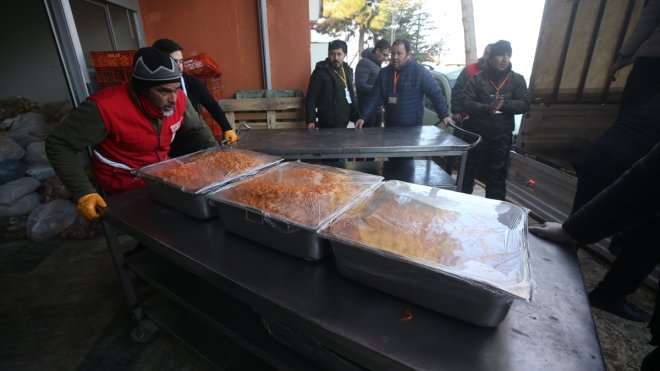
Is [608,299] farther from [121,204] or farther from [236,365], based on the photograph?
[121,204]

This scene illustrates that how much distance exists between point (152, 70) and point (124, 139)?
0.49 meters

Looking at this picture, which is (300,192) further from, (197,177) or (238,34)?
(238,34)

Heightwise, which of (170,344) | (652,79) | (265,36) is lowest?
(170,344)

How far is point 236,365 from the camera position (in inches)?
58.5

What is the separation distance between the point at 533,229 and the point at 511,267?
0.58 meters

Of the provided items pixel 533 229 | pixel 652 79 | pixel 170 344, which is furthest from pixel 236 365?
pixel 652 79

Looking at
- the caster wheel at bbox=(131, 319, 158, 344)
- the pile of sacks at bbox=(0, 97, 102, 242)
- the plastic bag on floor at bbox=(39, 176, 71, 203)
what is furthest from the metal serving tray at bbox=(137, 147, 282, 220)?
the plastic bag on floor at bbox=(39, 176, 71, 203)

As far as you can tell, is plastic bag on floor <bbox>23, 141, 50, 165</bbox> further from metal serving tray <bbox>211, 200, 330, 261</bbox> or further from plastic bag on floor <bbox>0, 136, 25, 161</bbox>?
metal serving tray <bbox>211, 200, 330, 261</bbox>

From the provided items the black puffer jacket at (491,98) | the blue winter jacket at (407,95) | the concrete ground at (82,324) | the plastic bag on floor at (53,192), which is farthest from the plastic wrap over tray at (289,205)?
the plastic bag on floor at (53,192)

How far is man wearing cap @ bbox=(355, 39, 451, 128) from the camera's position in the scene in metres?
3.35

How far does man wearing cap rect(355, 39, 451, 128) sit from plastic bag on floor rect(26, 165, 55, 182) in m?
3.54

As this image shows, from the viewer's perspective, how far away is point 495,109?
10.2 feet

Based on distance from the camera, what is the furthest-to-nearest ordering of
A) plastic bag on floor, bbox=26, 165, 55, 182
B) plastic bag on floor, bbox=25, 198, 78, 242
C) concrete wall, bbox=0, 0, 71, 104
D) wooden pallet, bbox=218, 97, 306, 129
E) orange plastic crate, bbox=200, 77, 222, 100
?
concrete wall, bbox=0, 0, 71, 104, wooden pallet, bbox=218, 97, 306, 129, orange plastic crate, bbox=200, 77, 222, 100, plastic bag on floor, bbox=26, 165, 55, 182, plastic bag on floor, bbox=25, 198, 78, 242

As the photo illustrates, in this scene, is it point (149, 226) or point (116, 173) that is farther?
point (116, 173)
